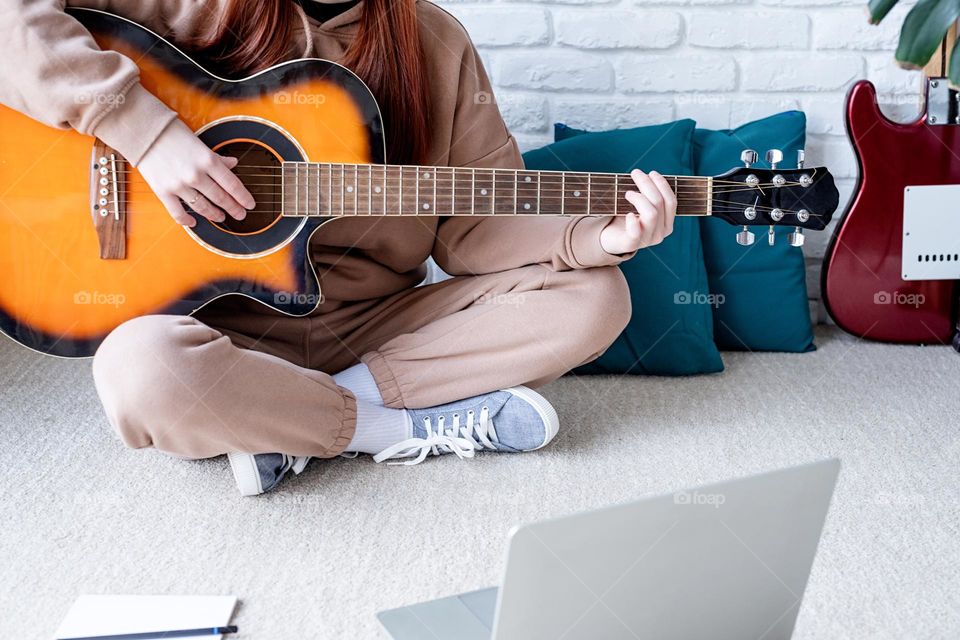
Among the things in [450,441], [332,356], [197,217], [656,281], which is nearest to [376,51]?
[197,217]

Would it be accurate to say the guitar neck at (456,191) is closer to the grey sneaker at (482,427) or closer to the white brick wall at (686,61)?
the grey sneaker at (482,427)

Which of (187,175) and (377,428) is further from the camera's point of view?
(377,428)

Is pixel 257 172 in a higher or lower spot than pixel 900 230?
higher

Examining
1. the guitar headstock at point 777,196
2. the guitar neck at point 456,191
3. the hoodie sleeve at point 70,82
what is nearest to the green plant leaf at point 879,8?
the guitar headstock at point 777,196

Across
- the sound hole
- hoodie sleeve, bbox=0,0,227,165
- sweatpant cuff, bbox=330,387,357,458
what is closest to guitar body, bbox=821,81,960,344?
sweatpant cuff, bbox=330,387,357,458

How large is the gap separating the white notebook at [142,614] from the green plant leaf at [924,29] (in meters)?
1.19

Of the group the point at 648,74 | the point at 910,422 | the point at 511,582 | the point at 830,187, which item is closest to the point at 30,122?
the point at 511,582

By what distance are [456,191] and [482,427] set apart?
360 millimetres

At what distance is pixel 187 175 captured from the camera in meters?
1.23

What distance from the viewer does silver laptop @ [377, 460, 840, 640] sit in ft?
2.32

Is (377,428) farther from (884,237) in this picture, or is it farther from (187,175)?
(884,237)

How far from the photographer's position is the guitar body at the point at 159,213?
1.26 m

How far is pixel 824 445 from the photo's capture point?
Result: 150 cm

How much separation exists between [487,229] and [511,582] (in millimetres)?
901
